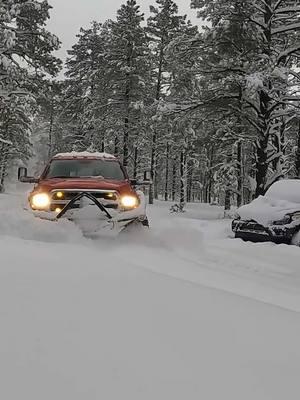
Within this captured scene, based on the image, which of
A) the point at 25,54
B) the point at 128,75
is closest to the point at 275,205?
the point at 25,54

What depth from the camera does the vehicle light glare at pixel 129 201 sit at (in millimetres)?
7477

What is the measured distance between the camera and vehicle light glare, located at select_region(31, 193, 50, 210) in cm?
733

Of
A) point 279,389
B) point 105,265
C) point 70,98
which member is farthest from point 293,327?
point 70,98

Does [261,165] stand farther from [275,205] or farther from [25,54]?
[25,54]

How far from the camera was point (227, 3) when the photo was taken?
47.9 feet

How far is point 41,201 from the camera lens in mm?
7348

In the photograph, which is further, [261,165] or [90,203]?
[261,165]

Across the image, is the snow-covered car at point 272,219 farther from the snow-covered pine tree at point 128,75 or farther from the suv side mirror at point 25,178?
the snow-covered pine tree at point 128,75

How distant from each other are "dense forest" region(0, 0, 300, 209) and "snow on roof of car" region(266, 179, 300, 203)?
3.01 m

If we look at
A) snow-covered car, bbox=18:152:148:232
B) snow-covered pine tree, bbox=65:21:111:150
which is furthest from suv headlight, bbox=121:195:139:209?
snow-covered pine tree, bbox=65:21:111:150

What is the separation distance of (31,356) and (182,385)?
0.88 metres

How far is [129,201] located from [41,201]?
1489 mm

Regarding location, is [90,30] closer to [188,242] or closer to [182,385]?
[188,242]

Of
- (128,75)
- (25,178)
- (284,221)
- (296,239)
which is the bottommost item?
(296,239)
